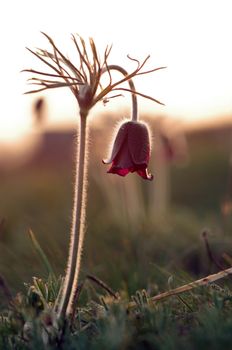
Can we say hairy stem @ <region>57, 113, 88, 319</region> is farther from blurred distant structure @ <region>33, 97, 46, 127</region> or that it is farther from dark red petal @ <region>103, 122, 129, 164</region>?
blurred distant structure @ <region>33, 97, 46, 127</region>

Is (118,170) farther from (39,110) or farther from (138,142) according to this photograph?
(39,110)

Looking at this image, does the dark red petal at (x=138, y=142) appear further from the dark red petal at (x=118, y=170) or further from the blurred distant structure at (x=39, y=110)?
the blurred distant structure at (x=39, y=110)

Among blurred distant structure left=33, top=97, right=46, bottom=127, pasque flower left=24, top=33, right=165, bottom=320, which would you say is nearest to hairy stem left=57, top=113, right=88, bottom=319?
pasque flower left=24, top=33, right=165, bottom=320

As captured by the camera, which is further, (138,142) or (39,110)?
(39,110)

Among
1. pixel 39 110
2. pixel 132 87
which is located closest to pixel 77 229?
pixel 132 87

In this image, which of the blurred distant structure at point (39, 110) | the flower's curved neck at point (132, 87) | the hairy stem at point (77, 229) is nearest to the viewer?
the hairy stem at point (77, 229)

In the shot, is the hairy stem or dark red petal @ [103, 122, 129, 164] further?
dark red petal @ [103, 122, 129, 164]

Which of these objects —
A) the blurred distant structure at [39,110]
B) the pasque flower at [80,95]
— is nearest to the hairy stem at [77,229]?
the pasque flower at [80,95]
